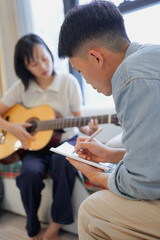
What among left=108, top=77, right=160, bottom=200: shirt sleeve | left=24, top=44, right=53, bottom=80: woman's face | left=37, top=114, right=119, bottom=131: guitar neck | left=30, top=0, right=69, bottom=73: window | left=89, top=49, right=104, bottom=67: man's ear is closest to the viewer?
left=108, top=77, right=160, bottom=200: shirt sleeve

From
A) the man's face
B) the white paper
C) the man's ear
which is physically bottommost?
the white paper

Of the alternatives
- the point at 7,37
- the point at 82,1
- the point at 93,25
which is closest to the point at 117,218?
the point at 93,25

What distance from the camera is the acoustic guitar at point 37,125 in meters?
1.29

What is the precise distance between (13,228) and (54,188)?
43cm

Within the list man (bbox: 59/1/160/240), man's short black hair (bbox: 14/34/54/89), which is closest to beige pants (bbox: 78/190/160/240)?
man (bbox: 59/1/160/240)

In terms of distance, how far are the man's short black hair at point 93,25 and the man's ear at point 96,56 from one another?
0.15 feet

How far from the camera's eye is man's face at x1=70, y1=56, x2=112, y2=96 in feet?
2.19

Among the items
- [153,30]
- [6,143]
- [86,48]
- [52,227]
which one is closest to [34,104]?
[6,143]

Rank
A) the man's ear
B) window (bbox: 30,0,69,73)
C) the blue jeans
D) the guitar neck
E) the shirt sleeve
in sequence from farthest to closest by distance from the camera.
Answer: window (bbox: 30,0,69,73) → the guitar neck → the blue jeans → the man's ear → the shirt sleeve

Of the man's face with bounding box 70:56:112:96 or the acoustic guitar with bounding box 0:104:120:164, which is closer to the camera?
the man's face with bounding box 70:56:112:96

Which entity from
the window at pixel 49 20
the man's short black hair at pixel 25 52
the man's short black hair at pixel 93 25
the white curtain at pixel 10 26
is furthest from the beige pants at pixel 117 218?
the white curtain at pixel 10 26

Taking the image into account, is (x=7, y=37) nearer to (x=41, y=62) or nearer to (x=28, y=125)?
(x=41, y=62)

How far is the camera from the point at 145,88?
1.62 ft

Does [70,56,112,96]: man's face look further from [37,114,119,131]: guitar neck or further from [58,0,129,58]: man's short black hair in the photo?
[37,114,119,131]: guitar neck
